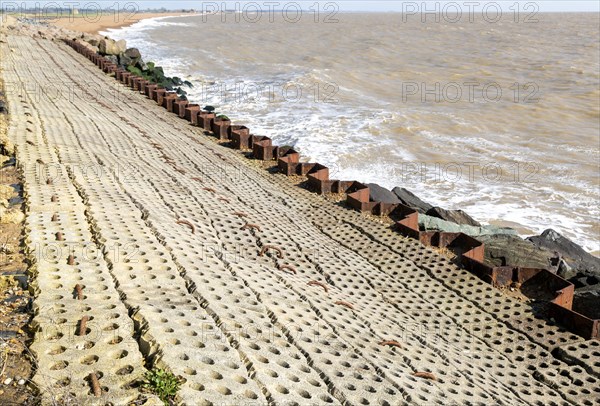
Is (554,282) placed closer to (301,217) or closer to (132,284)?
(301,217)

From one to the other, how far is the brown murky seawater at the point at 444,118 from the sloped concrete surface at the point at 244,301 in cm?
686

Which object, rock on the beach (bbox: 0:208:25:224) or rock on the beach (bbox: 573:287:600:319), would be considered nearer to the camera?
rock on the beach (bbox: 0:208:25:224)

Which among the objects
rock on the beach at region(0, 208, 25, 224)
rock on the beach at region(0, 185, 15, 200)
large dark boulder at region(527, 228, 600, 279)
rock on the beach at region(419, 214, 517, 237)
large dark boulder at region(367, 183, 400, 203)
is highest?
rock on the beach at region(0, 185, 15, 200)

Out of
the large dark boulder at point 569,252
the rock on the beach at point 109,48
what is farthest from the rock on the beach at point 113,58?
the large dark boulder at point 569,252

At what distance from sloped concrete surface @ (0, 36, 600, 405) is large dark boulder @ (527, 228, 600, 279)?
124 inches

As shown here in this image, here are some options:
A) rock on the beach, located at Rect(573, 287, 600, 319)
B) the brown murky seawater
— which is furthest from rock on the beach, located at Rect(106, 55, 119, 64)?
rock on the beach, located at Rect(573, 287, 600, 319)

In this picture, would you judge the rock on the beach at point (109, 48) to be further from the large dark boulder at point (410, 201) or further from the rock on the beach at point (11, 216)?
the rock on the beach at point (11, 216)

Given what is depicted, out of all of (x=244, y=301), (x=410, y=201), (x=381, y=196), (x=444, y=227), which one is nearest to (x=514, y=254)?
(x=444, y=227)

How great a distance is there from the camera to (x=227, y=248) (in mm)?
8023

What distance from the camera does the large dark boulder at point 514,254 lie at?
9562mm

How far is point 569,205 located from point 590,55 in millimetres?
44084

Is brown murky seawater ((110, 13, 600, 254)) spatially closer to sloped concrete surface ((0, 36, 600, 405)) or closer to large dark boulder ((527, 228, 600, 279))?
large dark boulder ((527, 228, 600, 279))

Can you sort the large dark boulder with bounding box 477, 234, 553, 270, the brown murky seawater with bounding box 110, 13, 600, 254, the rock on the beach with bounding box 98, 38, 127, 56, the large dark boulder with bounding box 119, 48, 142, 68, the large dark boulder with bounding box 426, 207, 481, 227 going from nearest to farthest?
1. the large dark boulder with bounding box 477, 234, 553, 270
2. the large dark boulder with bounding box 426, 207, 481, 227
3. the brown murky seawater with bounding box 110, 13, 600, 254
4. the large dark boulder with bounding box 119, 48, 142, 68
5. the rock on the beach with bounding box 98, 38, 127, 56

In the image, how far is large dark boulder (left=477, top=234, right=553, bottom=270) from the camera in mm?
9562
